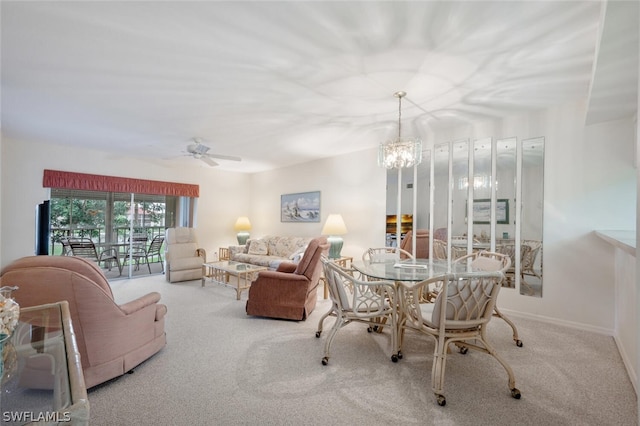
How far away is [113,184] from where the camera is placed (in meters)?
5.46

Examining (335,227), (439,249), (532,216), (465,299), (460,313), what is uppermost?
(532,216)

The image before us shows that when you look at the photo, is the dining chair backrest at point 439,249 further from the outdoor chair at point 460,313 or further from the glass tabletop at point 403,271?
the outdoor chair at point 460,313

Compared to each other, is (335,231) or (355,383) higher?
(335,231)

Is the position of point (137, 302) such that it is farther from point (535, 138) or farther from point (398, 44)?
point (535, 138)

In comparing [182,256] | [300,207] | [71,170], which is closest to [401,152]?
[300,207]

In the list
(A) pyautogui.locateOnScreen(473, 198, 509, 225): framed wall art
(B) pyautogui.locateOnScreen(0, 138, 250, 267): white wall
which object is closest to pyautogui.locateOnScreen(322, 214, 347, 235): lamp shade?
(A) pyautogui.locateOnScreen(473, 198, 509, 225): framed wall art

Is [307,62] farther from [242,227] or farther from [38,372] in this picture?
[242,227]

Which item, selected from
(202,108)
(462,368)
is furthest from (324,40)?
(462,368)

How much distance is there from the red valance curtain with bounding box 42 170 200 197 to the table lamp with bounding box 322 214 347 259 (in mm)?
3549

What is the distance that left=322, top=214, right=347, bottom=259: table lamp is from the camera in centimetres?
489

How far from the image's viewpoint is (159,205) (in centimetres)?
652

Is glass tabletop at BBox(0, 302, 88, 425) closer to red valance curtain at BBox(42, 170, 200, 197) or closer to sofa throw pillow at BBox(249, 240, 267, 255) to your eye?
sofa throw pillow at BBox(249, 240, 267, 255)

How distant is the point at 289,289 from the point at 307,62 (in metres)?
2.39

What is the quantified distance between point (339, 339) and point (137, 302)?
1854 mm
